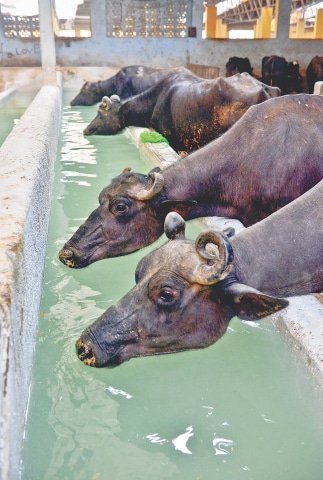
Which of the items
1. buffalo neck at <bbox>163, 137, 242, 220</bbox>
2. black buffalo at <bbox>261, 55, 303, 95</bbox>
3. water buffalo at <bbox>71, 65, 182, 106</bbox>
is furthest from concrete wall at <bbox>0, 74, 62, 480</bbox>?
black buffalo at <bbox>261, 55, 303, 95</bbox>

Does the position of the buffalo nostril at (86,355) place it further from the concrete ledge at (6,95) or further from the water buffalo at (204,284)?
the concrete ledge at (6,95)

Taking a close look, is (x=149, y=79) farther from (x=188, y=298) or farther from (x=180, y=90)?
(x=188, y=298)

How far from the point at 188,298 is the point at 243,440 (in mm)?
839

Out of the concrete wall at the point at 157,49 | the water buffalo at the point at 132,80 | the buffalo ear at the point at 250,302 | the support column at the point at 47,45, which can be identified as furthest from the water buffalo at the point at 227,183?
the concrete wall at the point at 157,49

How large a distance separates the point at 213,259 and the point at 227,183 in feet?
6.94

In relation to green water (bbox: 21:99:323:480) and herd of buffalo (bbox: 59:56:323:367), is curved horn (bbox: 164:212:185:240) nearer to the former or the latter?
herd of buffalo (bbox: 59:56:323:367)

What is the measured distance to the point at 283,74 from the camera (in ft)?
66.7

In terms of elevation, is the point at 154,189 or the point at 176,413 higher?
the point at 154,189

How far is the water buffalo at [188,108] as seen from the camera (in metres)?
8.20

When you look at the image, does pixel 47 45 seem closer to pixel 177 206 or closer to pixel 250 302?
pixel 177 206

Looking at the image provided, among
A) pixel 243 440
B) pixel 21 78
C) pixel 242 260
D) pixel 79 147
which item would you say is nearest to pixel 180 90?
pixel 79 147

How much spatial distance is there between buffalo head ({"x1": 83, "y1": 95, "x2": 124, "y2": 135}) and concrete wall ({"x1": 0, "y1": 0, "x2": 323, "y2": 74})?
1264cm

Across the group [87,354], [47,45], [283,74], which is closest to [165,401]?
[87,354]

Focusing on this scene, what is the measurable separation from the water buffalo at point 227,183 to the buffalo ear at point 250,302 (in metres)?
1.97
